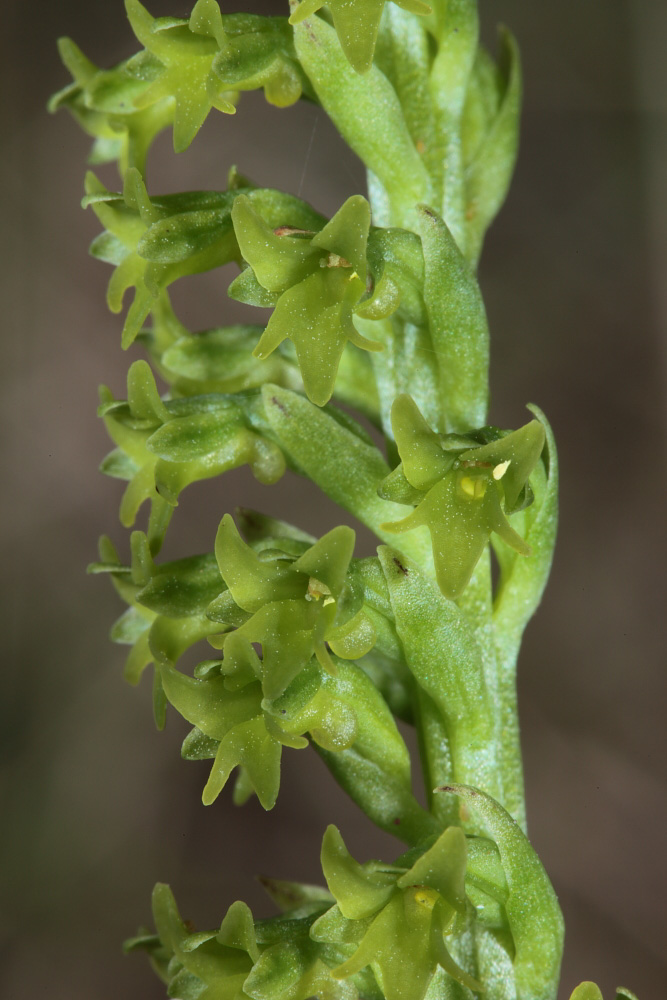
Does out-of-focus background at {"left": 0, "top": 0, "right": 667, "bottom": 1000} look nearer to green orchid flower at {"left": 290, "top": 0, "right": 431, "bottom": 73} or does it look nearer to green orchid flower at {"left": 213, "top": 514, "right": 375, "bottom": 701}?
green orchid flower at {"left": 290, "top": 0, "right": 431, "bottom": 73}

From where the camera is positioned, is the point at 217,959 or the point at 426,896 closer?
the point at 426,896

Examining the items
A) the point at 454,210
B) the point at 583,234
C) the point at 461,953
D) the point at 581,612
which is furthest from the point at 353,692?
the point at 583,234

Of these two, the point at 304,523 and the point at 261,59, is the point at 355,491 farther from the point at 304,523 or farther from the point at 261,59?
the point at 304,523

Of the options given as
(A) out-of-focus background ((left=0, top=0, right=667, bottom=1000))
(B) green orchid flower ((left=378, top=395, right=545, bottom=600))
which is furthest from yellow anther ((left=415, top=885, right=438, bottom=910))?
(A) out-of-focus background ((left=0, top=0, right=667, bottom=1000))

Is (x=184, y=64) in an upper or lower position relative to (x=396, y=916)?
upper

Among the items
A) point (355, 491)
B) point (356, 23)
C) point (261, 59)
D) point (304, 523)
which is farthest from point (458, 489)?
point (304, 523)
